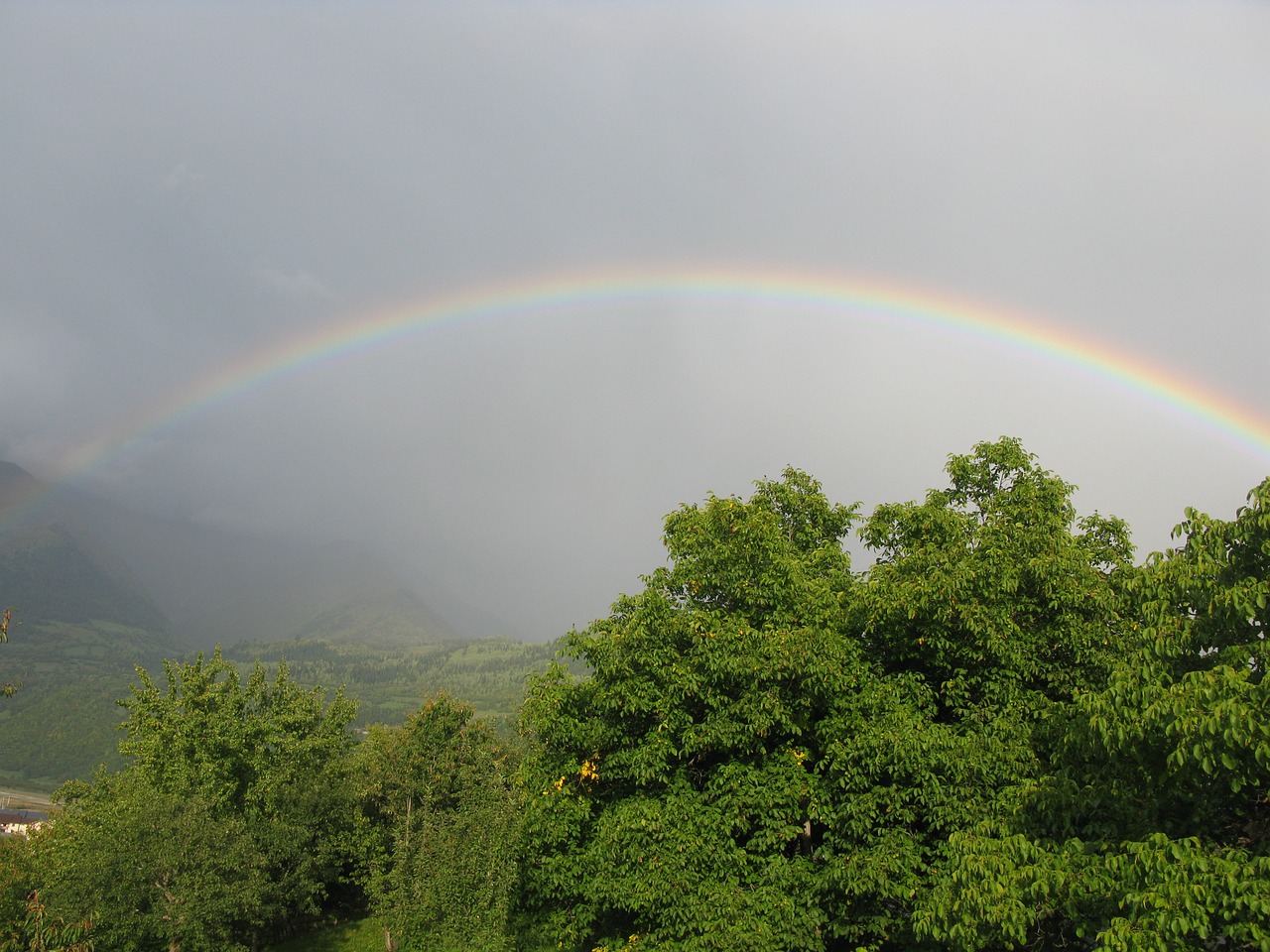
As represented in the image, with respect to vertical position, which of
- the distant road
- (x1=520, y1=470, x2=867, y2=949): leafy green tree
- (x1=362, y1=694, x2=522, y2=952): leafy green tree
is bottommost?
the distant road

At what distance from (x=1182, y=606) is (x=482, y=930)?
1597 cm

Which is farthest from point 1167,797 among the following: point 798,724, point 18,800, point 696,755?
point 18,800

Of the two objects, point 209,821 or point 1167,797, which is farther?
point 209,821

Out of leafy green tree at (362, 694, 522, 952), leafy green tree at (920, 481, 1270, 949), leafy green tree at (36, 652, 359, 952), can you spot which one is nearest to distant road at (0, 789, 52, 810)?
leafy green tree at (36, 652, 359, 952)

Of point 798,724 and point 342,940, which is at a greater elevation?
point 798,724

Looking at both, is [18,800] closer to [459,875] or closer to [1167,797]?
[459,875]

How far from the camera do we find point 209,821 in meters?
20.6

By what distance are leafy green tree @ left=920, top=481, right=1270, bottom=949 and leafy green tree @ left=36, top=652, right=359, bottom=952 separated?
1810 centimetres

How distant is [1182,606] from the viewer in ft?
27.0

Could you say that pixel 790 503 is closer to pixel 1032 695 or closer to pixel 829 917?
pixel 1032 695

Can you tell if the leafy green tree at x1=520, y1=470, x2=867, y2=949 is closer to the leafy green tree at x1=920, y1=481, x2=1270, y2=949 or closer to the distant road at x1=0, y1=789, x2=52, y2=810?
the leafy green tree at x1=920, y1=481, x2=1270, y2=949

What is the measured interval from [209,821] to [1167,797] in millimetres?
22412

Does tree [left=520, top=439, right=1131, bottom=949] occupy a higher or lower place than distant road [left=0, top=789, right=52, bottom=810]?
higher

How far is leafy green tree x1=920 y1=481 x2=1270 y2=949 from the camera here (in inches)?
250
